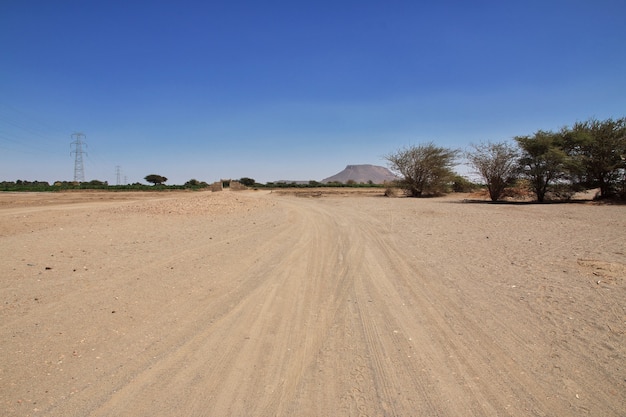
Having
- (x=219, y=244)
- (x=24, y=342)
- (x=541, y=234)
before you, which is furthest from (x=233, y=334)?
(x=541, y=234)

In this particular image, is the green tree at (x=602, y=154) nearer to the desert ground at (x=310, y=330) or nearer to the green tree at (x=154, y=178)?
the desert ground at (x=310, y=330)

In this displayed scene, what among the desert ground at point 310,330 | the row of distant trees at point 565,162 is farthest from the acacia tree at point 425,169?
the desert ground at point 310,330

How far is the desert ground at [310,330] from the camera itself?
10.0 ft

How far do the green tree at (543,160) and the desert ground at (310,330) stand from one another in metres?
16.2

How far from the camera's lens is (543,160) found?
23.8 meters

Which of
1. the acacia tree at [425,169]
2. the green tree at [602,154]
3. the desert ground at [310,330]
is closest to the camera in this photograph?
the desert ground at [310,330]

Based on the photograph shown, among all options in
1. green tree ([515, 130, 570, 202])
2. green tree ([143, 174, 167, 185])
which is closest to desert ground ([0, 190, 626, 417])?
green tree ([515, 130, 570, 202])

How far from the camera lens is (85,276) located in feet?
21.5

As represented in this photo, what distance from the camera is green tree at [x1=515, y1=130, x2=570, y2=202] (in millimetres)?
23250

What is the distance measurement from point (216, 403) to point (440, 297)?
12.9 ft

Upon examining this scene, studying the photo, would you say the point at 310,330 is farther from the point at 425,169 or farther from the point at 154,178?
the point at 154,178

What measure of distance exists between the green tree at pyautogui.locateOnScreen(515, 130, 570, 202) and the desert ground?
16.2 meters

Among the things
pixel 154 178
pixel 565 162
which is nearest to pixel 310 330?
pixel 565 162

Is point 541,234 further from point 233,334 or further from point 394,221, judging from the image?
point 233,334
